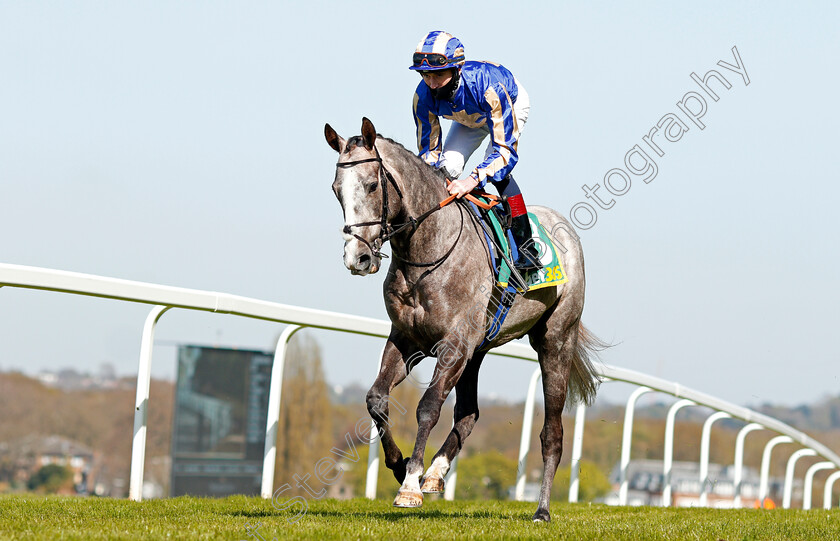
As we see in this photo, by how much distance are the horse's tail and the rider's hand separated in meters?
2.04

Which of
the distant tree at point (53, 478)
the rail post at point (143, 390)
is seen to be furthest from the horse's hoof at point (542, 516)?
the distant tree at point (53, 478)

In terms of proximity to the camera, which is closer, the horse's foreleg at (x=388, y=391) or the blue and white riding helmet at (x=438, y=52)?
the horse's foreleg at (x=388, y=391)

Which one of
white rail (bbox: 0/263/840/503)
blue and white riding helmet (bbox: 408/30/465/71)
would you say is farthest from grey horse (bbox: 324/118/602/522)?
white rail (bbox: 0/263/840/503)

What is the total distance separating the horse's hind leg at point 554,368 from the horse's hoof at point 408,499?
175 cm

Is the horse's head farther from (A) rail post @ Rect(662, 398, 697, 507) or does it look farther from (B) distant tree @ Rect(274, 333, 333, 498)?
(B) distant tree @ Rect(274, 333, 333, 498)

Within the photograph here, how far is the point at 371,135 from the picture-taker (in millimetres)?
4398

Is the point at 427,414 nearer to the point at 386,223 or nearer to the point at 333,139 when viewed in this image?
the point at 386,223

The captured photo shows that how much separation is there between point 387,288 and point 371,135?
846mm

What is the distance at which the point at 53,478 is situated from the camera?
99.1 metres

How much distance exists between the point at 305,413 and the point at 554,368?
240 feet

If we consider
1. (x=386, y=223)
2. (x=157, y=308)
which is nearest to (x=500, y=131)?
(x=386, y=223)

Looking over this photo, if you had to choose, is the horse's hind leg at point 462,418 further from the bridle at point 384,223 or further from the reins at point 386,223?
the bridle at point 384,223

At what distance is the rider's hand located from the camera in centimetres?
488

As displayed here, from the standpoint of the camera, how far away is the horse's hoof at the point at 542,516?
513 centimetres
